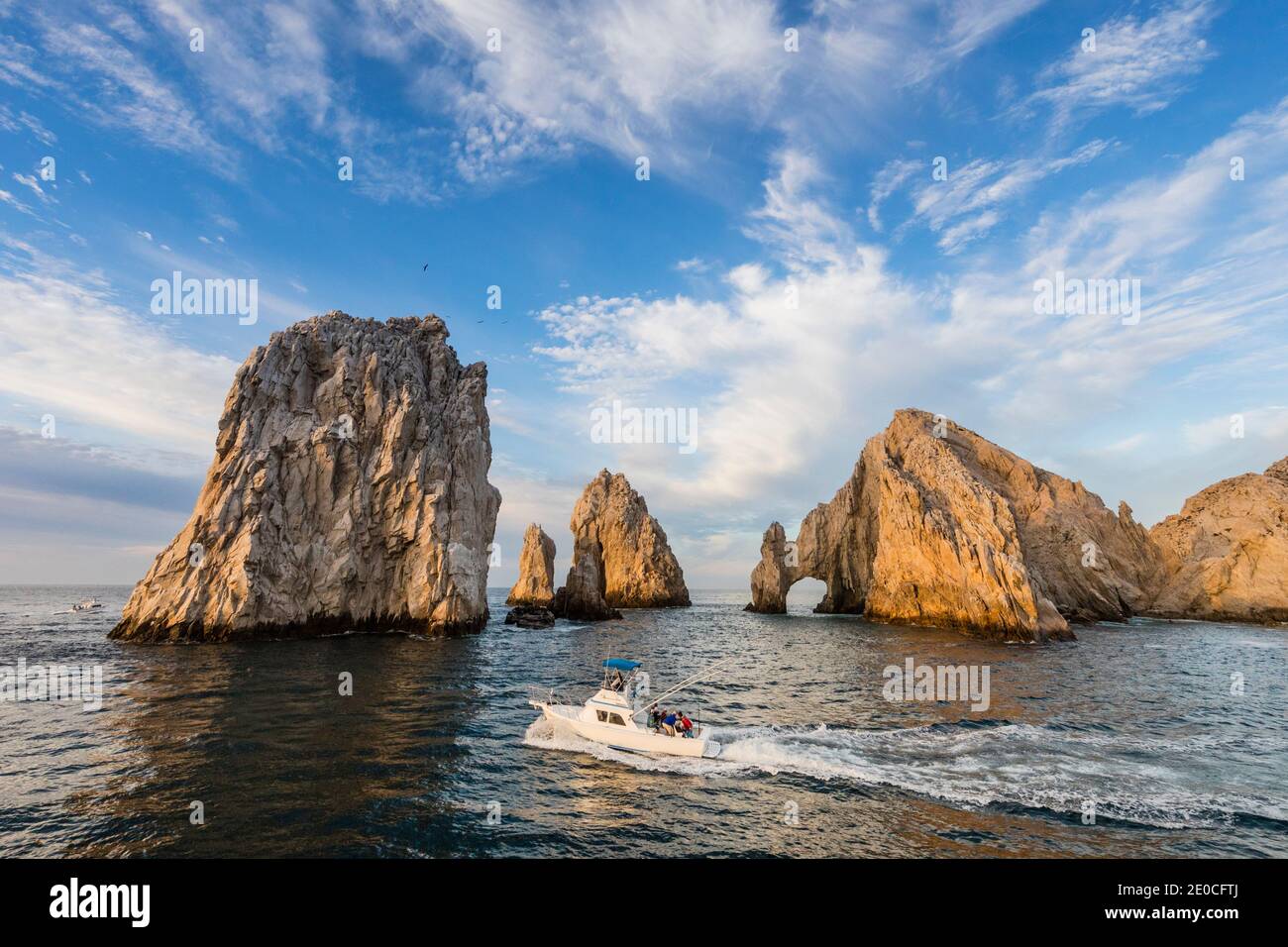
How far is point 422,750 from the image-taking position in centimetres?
2144

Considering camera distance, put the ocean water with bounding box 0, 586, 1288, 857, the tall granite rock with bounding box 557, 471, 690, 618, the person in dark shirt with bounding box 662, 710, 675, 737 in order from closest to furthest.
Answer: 1. the ocean water with bounding box 0, 586, 1288, 857
2. the person in dark shirt with bounding box 662, 710, 675, 737
3. the tall granite rock with bounding box 557, 471, 690, 618

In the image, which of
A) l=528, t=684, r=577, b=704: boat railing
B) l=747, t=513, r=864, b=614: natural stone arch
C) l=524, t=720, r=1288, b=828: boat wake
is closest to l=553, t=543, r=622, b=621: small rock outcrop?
l=747, t=513, r=864, b=614: natural stone arch

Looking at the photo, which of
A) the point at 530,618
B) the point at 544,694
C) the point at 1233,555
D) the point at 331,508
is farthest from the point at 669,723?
the point at 1233,555

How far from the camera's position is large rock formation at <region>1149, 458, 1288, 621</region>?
253ft

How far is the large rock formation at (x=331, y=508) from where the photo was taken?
154ft

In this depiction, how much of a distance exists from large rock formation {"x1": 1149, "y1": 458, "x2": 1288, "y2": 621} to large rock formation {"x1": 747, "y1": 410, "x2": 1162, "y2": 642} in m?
5.00

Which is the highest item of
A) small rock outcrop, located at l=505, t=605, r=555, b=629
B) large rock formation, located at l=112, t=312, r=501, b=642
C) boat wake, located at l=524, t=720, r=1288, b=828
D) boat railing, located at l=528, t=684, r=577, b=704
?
large rock formation, located at l=112, t=312, r=501, b=642

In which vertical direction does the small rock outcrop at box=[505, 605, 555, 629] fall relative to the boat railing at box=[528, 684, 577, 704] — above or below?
below

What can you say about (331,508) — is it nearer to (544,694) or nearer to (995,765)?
(544,694)

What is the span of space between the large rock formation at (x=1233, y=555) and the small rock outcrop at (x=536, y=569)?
95.9 metres

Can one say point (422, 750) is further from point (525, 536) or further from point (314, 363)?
point (525, 536)

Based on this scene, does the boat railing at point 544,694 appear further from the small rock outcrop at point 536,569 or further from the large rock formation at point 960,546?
the small rock outcrop at point 536,569

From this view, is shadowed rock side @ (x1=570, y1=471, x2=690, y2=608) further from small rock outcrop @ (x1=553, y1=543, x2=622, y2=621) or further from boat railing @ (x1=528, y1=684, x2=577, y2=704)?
boat railing @ (x1=528, y1=684, x2=577, y2=704)
